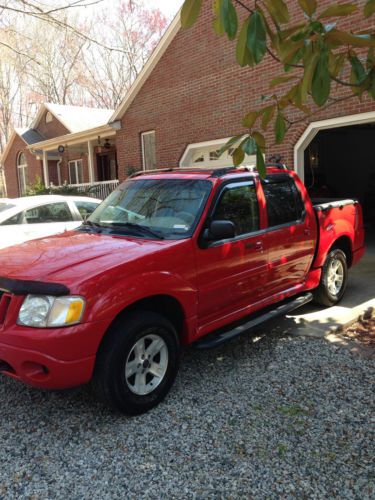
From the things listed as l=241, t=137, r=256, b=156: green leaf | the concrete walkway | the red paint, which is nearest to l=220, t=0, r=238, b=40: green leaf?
l=241, t=137, r=256, b=156: green leaf

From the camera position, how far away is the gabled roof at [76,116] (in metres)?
22.5

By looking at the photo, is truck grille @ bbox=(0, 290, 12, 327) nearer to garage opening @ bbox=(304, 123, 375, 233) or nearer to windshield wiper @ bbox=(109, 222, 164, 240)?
windshield wiper @ bbox=(109, 222, 164, 240)

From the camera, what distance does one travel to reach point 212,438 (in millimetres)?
Result: 3244

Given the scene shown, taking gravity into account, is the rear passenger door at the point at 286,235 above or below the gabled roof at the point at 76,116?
below

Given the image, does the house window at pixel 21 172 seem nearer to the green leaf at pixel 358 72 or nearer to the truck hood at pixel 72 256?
the truck hood at pixel 72 256

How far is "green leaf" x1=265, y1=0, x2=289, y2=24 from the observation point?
221 centimetres

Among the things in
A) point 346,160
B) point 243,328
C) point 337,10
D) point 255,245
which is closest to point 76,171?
point 346,160

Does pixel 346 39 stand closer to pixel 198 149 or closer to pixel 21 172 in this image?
pixel 198 149

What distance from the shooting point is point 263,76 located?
34.8 feet

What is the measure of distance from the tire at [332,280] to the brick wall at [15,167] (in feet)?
71.8

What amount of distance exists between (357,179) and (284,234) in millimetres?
13586

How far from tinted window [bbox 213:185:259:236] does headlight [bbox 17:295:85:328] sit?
1.61 meters

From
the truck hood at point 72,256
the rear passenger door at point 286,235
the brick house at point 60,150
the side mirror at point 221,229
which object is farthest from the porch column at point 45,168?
the side mirror at point 221,229

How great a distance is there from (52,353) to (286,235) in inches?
112
